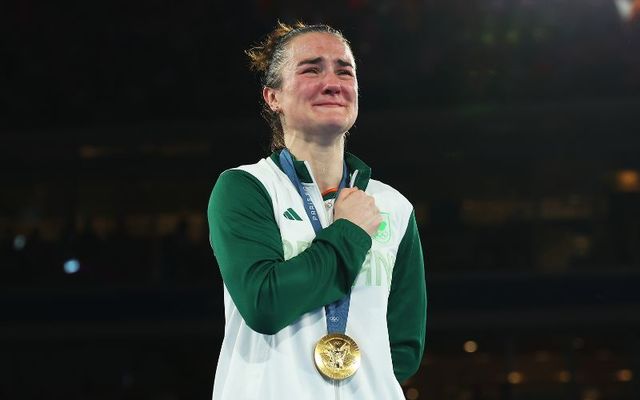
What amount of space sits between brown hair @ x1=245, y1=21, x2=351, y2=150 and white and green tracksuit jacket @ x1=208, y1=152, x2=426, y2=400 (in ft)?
0.78

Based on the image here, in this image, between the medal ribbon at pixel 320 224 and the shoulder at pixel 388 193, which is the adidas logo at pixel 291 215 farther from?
the shoulder at pixel 388 193

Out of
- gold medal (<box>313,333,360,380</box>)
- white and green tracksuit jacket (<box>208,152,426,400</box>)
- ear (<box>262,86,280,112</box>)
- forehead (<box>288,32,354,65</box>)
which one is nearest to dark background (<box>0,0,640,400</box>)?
ear (<box>262,86,280,112</box>)

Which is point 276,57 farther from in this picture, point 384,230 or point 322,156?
point 384,230

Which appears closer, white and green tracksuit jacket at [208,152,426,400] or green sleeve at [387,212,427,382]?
white and green tracksuit jacket at [208,152,426,400]

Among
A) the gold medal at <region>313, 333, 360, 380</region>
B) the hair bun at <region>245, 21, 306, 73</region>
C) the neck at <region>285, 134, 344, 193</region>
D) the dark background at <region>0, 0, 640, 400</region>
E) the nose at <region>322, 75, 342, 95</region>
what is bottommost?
the gold medal at <region>313, 333, 360, 380</region>

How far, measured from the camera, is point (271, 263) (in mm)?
2031

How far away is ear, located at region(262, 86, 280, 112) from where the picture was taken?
242cm

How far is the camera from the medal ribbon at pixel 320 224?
6.84ft

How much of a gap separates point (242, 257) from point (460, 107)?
462 inches

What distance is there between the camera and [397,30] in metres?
13.9

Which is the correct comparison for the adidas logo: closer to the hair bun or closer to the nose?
the nose

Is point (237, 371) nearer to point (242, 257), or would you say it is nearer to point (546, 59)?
point (242, 257)

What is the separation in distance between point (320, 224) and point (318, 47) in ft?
1.39

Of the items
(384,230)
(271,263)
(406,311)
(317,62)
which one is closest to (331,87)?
(317,62)
